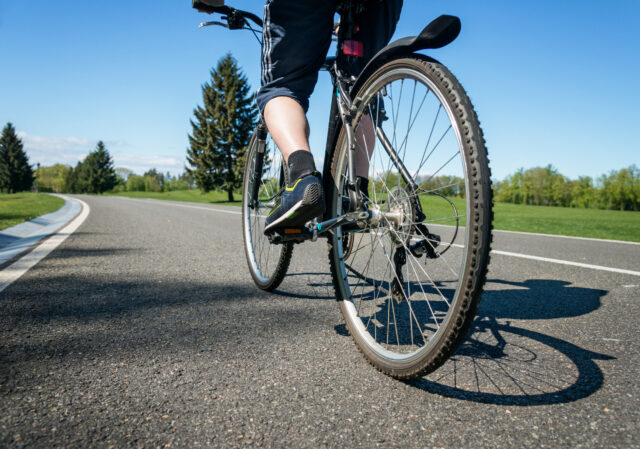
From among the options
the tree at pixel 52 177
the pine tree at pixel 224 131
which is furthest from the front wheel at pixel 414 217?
the tree at pixel 52 177

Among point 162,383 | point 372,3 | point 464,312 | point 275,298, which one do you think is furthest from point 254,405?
point 372,3

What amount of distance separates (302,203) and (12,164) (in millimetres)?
110505

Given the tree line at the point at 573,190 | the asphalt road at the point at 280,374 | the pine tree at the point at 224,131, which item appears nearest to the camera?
the asphalt road at the point at 280,374

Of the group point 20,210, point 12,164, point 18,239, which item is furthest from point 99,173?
point 18,239

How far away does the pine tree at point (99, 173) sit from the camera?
96.0 m

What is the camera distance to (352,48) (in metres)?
1.98

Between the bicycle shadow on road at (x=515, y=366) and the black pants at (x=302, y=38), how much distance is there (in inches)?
53.8

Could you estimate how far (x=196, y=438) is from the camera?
112 cm

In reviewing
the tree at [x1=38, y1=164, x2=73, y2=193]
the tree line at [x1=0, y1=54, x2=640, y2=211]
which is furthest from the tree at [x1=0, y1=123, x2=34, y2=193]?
the tree at [x1=38, y1=164, x2=73, y2=193]

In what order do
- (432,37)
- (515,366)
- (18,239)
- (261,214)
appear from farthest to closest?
(18,239), (261,214), (515,366), (432,37)

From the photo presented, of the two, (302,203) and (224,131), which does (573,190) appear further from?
(302,203)

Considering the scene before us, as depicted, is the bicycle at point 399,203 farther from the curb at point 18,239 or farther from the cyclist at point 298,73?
the curb at point 18,239

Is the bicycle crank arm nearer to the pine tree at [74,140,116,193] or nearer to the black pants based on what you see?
the black pants

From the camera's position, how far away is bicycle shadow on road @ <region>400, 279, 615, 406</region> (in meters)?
1.41
